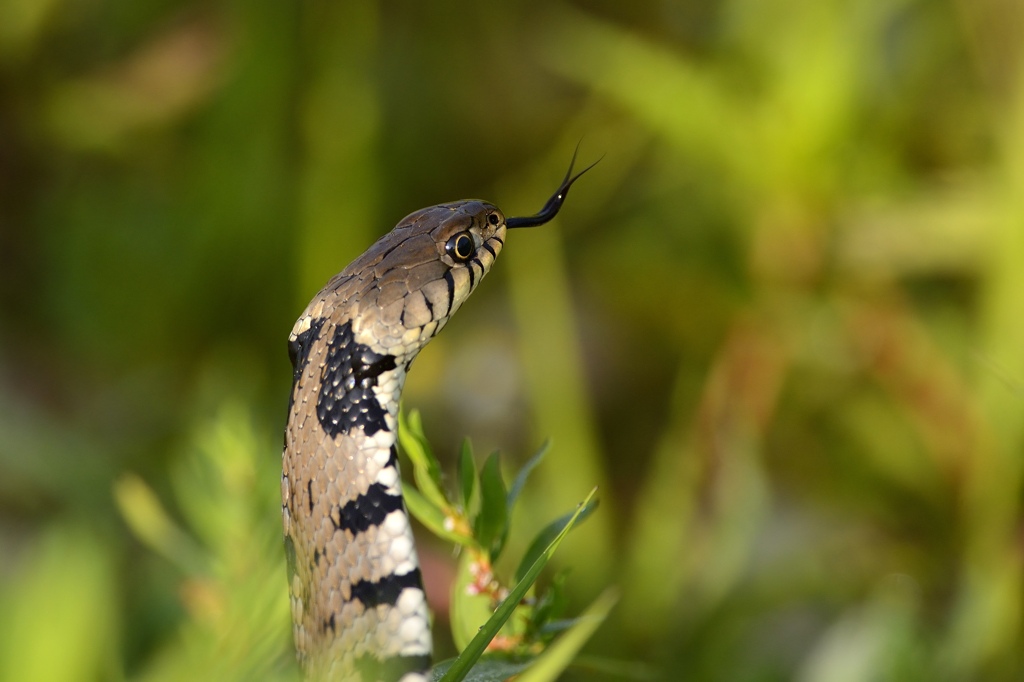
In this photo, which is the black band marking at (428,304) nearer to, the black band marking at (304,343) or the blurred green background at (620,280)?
the black band marking at (304,343)

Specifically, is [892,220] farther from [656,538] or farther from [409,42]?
[409,42]

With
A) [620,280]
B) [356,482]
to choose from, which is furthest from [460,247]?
[620,280]

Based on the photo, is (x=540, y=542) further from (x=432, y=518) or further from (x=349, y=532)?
(x=349, y=532)

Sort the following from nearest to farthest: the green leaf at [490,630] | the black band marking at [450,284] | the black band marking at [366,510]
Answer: the green leaf at [490,630] < the black band marking at [366,510] < the black band marking at [450,284]

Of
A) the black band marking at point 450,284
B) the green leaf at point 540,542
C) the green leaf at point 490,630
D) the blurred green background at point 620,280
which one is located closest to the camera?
the green leaf at point 490,630

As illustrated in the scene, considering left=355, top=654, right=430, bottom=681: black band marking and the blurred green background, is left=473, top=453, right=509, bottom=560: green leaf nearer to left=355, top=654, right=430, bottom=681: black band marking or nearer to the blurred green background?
left=355, top=654, right=430, bottom=681: black band marking

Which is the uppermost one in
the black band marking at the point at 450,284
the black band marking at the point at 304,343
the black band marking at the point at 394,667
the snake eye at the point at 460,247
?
the snake eye at the point at 460,247

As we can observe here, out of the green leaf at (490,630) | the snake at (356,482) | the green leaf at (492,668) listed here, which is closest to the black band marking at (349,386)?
the snake at (356,482)
